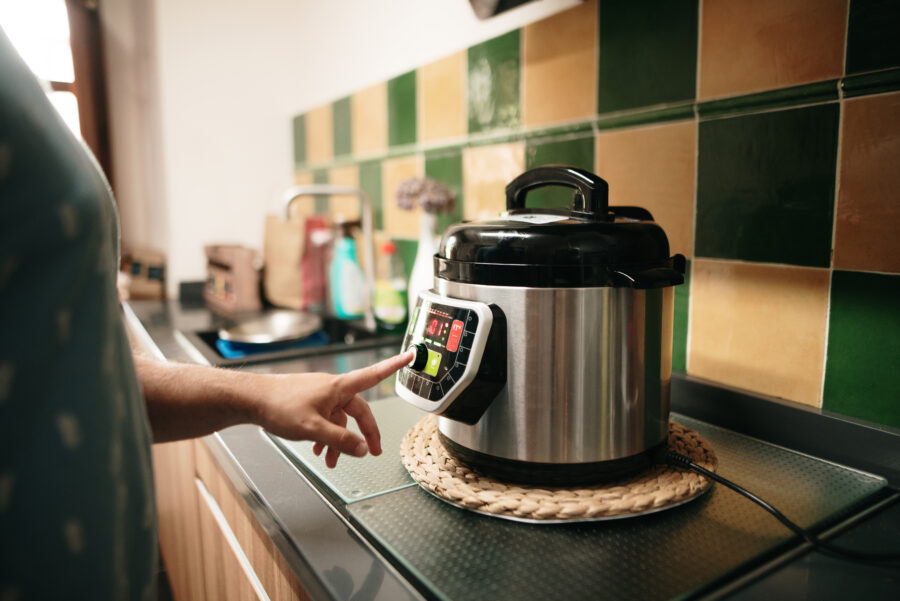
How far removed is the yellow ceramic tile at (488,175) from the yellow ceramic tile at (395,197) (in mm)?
209

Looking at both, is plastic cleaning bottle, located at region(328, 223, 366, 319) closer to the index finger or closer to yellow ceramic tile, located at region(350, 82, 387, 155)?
yellow ceramic tile, located at region(350, 82, 387, 155)

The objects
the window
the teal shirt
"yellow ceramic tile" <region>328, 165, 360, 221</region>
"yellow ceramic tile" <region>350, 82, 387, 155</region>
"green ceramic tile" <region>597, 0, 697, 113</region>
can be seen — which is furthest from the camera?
the window

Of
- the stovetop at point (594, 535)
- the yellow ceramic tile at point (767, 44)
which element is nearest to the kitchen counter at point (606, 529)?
the stovetop at point (594, 535)

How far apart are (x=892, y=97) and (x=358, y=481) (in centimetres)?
73

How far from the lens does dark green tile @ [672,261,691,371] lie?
35.7 inches

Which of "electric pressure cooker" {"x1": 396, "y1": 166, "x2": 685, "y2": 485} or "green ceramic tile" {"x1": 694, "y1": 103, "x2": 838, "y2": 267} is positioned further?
"green ceramic tile" {"x1": 694, "y1": 103, "x2": 838, "y2": 267}

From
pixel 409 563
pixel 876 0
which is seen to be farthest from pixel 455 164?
pixel 409 563

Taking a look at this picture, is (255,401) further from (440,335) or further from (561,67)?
(561,67)

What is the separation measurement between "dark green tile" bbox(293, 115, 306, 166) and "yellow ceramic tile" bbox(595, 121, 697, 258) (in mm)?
1463

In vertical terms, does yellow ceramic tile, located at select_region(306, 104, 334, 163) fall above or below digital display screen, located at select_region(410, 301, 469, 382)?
above

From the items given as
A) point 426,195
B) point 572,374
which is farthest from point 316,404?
point 426,195

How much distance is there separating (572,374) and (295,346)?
1.01 metres

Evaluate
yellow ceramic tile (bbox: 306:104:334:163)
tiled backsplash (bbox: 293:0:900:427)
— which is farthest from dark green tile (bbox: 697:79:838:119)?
yellow ceramic tile (bbox: 306:104:334:163)

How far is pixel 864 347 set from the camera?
28.3 inches
